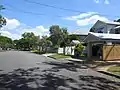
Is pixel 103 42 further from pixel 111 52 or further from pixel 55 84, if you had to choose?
pixel 55 84

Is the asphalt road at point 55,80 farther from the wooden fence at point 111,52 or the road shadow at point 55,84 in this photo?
the wooden fence at point 111,52

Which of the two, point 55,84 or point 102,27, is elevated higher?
point 102,27

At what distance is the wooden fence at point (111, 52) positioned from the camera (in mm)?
29594

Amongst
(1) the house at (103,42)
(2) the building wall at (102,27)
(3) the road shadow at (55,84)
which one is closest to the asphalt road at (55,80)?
(3) the road shadow at (55,84)

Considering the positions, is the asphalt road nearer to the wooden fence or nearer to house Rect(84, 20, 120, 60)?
the wooden fence

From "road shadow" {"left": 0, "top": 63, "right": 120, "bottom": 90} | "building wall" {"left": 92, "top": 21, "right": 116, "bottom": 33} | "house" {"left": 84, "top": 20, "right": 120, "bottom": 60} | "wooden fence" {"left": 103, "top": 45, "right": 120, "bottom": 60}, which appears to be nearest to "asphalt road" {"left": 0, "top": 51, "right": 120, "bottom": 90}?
"road shadow" {"left": 0, "top": 63, "right": 120, "bottom": 90}

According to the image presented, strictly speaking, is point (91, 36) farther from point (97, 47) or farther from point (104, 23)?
point (104, 23)

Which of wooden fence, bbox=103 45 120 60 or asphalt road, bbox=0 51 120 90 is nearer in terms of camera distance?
asphalt road, bbox=0 51 120 90

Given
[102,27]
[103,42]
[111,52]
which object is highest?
[102,27]

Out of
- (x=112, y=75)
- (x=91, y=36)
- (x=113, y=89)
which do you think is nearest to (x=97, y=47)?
(x=91, y=36)

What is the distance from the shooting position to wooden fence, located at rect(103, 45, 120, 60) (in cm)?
2959

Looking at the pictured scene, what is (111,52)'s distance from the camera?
98.8 feet

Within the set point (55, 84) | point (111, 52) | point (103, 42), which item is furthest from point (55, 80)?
point (103, 42)

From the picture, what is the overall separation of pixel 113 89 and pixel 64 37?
51.4m
